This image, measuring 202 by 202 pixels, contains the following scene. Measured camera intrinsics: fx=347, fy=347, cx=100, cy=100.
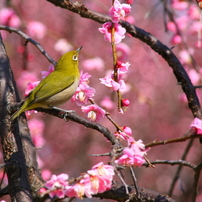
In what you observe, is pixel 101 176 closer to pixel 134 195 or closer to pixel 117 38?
pixel 134 195

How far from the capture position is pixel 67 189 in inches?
59.7

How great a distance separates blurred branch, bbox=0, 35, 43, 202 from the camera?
2135 millimetres

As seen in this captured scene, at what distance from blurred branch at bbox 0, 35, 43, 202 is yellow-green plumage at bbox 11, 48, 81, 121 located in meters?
0.30

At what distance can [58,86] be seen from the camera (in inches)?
124

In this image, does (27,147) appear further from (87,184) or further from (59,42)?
(59,42)

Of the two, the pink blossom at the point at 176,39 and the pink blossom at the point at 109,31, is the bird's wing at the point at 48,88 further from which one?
the pink blossom at the point at 176,39

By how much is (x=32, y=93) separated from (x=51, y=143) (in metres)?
5.82

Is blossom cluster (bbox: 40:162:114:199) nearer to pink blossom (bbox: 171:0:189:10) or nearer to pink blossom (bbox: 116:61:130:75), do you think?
pink blossom (bbox: 116:61:130:75)

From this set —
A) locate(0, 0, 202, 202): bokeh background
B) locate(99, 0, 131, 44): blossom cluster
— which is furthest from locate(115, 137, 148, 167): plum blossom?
locate(0, 0, 202, 202): bokeh background

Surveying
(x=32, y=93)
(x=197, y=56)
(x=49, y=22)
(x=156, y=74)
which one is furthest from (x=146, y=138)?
(x=32, y=93)

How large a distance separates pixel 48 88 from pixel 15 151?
919 mm

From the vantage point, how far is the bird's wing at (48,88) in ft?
9.49

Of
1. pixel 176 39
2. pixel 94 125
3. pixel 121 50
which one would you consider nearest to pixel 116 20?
pixel 94 125

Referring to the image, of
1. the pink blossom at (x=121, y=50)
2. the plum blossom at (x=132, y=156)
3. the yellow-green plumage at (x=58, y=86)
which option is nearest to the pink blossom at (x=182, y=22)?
the pink blossom at (x=121, y=50)
